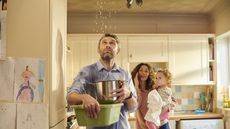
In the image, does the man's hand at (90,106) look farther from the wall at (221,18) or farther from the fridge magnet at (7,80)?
the wall at (221,18)

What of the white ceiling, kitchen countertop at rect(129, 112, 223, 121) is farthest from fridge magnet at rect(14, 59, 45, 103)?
kitchen countertop at rect(129, 112, 223, 121)

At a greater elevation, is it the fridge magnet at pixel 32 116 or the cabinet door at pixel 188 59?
the cabinet door at pixel 188 59

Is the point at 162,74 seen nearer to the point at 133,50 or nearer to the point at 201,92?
the point at 133,50

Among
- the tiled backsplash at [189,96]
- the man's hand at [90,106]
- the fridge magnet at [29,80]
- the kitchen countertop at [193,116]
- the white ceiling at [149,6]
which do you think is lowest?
the kitchen countertop at [193,116]

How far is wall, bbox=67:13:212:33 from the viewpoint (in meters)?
4.75

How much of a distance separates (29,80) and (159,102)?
1739 mm

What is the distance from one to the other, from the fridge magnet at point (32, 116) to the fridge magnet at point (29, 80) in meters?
0.03

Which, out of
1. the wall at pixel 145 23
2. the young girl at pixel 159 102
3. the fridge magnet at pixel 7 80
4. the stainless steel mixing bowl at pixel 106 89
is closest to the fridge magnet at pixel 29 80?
the fridge magnet at pixel 7 80

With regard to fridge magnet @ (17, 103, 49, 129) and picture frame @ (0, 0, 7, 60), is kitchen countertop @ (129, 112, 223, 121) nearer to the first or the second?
fridge magnet @ (17, 103, 49, 129)

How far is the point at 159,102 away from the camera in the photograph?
2830 mm

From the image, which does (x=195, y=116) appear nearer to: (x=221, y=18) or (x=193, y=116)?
(x=193, y=116)

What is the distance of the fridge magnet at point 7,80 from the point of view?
1.36 meters

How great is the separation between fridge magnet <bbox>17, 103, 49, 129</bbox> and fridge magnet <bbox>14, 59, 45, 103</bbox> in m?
0.03

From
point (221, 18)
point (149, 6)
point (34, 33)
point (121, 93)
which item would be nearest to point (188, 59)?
point (221, 18)
